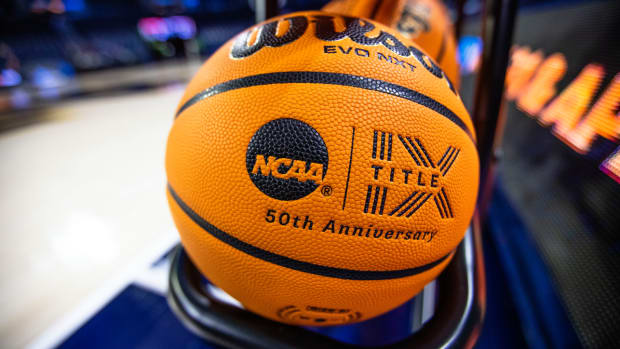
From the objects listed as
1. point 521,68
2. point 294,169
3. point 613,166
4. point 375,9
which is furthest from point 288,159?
point 521,68

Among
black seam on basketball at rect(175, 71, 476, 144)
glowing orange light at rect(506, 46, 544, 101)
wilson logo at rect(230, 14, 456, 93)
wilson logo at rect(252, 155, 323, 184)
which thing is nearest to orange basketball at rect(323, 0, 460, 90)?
wilson logo at rect(230, 14, 456, 93)

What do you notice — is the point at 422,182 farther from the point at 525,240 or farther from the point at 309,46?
the point at 525,240

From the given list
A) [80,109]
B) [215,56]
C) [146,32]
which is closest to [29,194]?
[215,56]

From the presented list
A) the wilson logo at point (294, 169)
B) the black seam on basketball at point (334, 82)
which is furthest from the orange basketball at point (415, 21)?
the wilson logo at point (294, 169)

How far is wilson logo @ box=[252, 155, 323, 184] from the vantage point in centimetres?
39

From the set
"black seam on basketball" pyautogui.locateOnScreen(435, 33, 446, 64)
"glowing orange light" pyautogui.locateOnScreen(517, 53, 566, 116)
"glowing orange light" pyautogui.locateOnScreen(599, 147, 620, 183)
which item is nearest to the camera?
"glowing orange light" pyautogui.locateOnScreen(599, 147, 620, 183)

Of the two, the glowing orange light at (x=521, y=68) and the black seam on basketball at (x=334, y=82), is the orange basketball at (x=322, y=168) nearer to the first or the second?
the black seam on basketball at (x=334, y=82)

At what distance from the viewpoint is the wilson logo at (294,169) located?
1.27 feet

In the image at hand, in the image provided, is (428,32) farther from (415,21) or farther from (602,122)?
(602,122)

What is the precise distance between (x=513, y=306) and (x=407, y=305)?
1.32 ft

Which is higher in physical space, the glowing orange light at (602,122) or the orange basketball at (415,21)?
the orange basketball at (415,21)

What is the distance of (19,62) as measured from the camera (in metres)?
7.36

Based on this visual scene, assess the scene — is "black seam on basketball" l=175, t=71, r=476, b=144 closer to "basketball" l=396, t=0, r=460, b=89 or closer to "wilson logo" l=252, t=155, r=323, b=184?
"wilson logo" l=252, t=155, r=323, b=184

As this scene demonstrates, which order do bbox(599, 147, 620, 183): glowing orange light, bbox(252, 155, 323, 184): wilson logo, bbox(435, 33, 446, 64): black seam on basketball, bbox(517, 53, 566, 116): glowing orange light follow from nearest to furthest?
bbox(252, 155, 323, 184): wilson logo
bbox(599, 147, 620, 183): glowing orange light
bbox(435, 33, 446, 64): black seam on basketball
bbox(517, 53, 566, 116): glowing orange light
